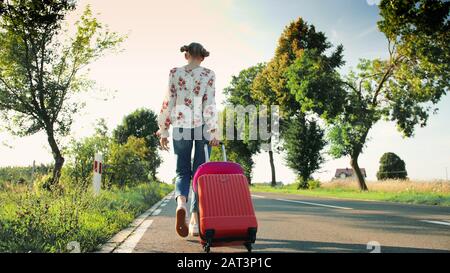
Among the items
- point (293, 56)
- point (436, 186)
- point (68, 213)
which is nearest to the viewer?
point (68, 213)

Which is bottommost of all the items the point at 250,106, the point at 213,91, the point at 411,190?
the point at 411,190

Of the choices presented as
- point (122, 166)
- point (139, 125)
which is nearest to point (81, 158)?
point (122, 166)

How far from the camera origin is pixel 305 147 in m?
33.7

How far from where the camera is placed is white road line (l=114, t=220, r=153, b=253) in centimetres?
491

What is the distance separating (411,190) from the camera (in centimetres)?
2231

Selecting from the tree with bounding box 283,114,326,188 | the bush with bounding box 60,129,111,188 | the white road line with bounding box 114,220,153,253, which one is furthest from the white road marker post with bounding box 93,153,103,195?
the tree with bounding box 283,114,326,188

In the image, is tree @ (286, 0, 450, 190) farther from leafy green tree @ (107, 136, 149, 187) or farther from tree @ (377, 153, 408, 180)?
tree @ (377, 153, 408, 180)

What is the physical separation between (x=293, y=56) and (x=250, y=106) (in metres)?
16.9

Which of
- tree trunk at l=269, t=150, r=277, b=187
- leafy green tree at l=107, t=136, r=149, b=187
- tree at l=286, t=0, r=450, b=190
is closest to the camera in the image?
leafy green tree at l=107, t=136, r=149, b=187

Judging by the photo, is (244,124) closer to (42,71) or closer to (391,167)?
(391,167)

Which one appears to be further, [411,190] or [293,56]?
[293,56]

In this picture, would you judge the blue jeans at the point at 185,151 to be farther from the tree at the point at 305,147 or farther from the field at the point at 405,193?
the tree at the point at 305,147
